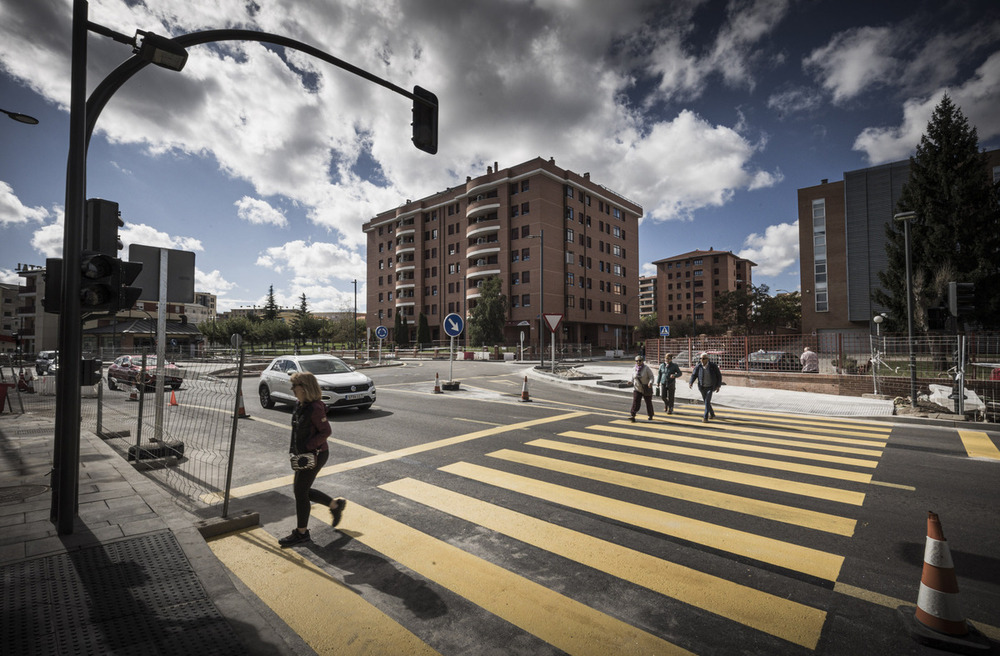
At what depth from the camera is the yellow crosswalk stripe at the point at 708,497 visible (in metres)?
4.29

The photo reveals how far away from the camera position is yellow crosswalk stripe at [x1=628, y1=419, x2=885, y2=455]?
737 cm

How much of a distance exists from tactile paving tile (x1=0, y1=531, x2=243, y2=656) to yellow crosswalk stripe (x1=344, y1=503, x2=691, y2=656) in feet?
4.17

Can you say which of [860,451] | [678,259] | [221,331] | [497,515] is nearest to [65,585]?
[497,515]

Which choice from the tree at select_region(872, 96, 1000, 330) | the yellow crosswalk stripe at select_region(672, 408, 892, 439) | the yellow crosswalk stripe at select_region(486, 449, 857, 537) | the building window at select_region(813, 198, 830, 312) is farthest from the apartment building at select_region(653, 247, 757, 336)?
the yellow crosswalk stripe at select_region(486, 449, 857, 537)

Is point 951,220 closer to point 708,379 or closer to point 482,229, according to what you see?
point 708,379

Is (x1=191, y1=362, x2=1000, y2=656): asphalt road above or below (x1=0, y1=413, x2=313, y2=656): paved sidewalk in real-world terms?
below

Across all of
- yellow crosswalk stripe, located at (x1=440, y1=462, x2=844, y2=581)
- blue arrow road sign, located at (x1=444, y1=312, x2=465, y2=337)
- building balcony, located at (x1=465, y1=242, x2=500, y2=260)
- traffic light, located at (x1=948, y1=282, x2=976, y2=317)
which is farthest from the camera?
building balcony, located at (x1=465, y1=242, x2=500, y2=260)

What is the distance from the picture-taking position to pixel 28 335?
2761 inches

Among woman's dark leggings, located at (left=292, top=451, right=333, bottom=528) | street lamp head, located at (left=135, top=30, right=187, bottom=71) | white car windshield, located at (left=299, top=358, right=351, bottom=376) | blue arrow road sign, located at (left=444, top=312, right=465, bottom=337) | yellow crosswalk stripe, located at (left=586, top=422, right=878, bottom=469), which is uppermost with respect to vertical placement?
street lamp head, located at (left=135, top=30, right=187, bottom=71)

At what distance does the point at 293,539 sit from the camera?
3.94 meters

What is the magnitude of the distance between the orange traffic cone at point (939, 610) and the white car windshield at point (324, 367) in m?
11.3

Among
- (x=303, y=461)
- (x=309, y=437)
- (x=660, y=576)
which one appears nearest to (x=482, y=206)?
(x=309, y=437)

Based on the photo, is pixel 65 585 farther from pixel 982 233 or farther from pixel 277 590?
pixel 982 233

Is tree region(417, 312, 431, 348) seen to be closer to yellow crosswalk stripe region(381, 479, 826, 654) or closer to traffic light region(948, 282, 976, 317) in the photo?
traffic light region(948, 282, 976, 317)
